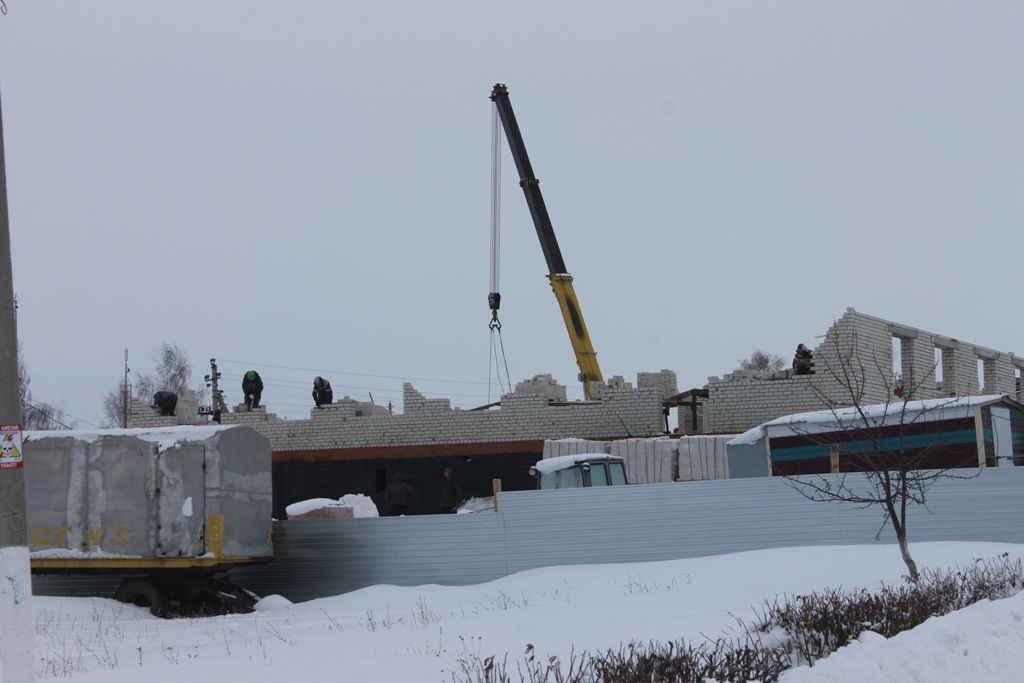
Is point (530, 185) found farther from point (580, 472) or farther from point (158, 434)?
point (158, 434)

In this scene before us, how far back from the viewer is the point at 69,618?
15656mm

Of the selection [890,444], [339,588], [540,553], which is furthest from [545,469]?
[890,444]

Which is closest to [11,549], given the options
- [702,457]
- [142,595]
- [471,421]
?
[142,595]

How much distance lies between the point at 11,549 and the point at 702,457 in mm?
17508

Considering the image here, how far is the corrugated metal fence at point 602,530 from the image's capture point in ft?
53.2

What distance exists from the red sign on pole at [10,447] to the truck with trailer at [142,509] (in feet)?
32.7

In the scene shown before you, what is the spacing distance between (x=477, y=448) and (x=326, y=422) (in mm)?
5294

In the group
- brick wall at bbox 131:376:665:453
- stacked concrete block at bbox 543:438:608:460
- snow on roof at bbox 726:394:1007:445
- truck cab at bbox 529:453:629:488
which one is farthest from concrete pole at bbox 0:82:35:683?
brick wall at bbox 131:376:665:453

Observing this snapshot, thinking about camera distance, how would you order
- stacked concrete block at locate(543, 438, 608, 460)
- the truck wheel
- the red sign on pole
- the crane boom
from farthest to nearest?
1. the crane boom
2. stacked concrete block at locate(543, 438, 608, 460)
3. the truck wheel
4. the red sign on pole

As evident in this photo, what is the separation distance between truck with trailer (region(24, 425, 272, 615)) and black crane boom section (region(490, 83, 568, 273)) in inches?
632

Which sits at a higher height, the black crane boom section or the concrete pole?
the black crane boom section

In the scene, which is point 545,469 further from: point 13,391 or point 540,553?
point 13,391

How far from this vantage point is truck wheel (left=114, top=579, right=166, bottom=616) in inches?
696

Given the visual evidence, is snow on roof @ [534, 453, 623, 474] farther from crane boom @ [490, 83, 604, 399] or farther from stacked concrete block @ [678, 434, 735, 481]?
crane boom @ [490, 83, 604, 399]
